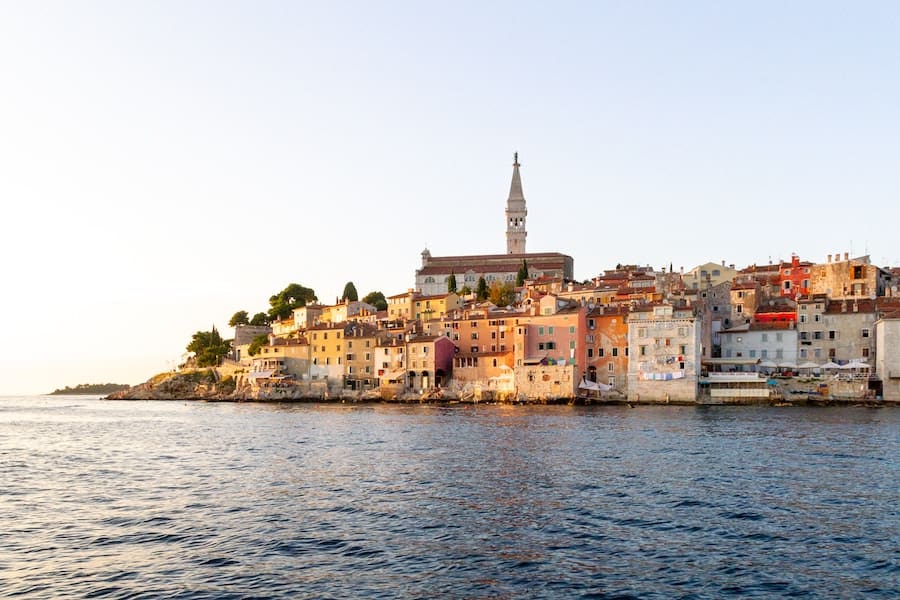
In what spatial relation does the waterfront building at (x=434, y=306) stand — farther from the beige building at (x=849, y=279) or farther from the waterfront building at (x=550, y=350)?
the beige building at (x=849, y=279)

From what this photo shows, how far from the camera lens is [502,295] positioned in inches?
4486

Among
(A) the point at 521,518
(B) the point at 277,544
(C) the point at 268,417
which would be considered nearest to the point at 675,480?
(A) the point at 521,518

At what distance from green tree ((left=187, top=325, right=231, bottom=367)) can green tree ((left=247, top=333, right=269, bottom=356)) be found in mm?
6171

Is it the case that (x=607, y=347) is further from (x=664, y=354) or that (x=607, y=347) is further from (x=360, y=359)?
(x=360, y=359)

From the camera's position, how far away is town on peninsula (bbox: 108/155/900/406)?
73625mm

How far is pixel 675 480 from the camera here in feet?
99.4

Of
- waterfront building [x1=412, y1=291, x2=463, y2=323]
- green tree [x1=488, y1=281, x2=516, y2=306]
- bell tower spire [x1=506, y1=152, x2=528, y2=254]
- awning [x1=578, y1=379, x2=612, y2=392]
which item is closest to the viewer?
awning [x1=578, y1=379, x2=612, y2=392]

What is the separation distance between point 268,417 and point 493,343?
94.4 ft

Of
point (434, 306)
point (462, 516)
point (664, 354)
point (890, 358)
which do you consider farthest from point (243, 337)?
point (462, 516)

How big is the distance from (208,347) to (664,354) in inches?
3106

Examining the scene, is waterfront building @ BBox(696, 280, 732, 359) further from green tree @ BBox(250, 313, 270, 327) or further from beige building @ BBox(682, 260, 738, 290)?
green tree @ BBox(250, 313, 270, 327)

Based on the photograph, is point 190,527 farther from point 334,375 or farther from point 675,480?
point 334,375

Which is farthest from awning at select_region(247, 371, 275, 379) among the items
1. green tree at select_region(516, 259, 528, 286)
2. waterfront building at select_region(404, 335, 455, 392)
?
green tree at select_region(516, 259, 528, 286)

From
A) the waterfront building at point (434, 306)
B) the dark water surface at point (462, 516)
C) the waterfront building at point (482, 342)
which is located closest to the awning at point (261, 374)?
the waterfront building at point (434, 306)
